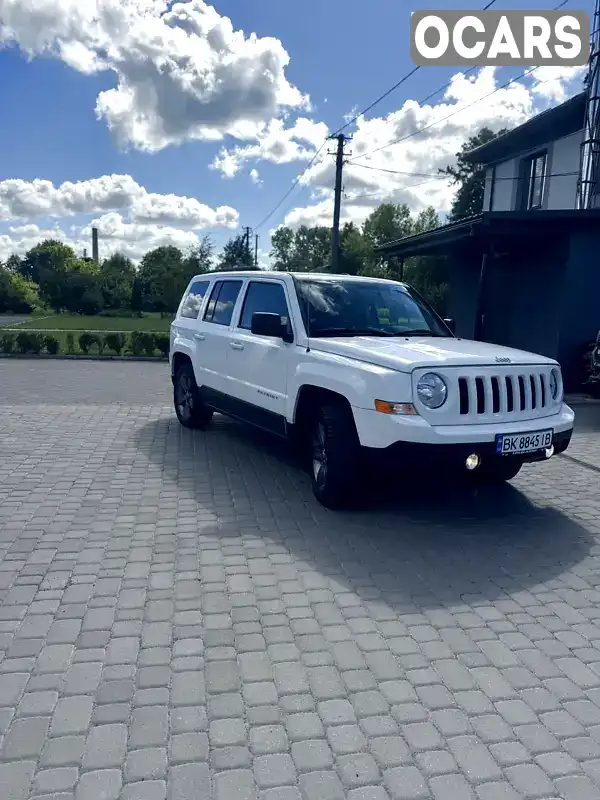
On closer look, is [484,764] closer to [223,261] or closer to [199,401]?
[199,401]

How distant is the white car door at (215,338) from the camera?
306 inches

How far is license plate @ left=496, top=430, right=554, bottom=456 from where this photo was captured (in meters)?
5.00

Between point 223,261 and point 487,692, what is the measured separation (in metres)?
59.8

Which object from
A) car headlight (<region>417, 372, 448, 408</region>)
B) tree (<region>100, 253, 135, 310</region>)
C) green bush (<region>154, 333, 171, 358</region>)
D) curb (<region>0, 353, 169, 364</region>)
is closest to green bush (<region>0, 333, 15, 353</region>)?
curb (<region>0, 353, 169, 364</region>)

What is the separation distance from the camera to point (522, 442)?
16.7 ft

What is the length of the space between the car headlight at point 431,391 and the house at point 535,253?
8.11 metres

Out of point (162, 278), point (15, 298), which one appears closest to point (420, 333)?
point (162, 278)

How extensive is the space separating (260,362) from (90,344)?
15963mm

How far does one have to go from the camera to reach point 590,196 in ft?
53.9

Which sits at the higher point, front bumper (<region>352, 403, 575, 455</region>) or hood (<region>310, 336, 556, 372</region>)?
hood (<region>310, 336, 556, 372</region>)

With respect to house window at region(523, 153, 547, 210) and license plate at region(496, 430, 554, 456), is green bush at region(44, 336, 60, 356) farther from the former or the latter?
license plate at region(496, 430, 554, 456)

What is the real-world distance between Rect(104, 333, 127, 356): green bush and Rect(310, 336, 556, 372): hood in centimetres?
1637

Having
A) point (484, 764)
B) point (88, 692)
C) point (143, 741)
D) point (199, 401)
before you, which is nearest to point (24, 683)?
point (88, 692)

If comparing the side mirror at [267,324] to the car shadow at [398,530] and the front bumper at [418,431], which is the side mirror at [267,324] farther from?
the car shadow at [398,530]
